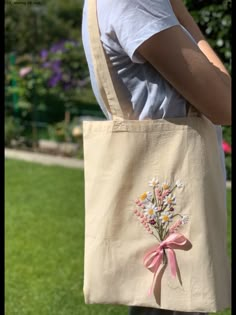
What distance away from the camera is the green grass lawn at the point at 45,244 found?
10.8 feet

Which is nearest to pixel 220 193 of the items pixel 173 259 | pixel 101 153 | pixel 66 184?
pixel 173 259

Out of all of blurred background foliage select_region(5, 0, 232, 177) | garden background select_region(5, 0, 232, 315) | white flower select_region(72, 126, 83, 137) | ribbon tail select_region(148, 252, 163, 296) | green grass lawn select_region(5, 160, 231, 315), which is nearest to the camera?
ribbon tail select_region(148, 252, 163, 296)

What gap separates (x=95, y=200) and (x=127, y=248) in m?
0.14

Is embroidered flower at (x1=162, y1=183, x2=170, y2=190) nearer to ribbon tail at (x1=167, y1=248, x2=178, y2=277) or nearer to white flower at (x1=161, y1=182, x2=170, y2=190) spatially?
white flower at (x1=161, y1=182, x2=170, y2=190)

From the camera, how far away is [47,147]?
26.3 ft

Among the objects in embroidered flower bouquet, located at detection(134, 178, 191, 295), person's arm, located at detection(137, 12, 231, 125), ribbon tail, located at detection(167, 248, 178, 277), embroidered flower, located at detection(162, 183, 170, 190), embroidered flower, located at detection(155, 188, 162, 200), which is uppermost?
person's arm, located at detection(137, 12, 231, 125)

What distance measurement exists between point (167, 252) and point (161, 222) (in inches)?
2.9

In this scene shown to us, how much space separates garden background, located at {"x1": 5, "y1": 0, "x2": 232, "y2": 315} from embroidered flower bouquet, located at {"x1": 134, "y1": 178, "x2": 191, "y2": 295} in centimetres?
76

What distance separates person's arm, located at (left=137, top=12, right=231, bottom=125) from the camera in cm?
149

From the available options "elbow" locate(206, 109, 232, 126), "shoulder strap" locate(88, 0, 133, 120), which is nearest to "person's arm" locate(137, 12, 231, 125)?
"elbow" locate(206, 109, 232, 126)

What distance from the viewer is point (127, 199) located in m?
1.58

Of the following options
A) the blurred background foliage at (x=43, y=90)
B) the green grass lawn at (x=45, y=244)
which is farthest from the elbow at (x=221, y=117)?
the blurred background foliage at (x=43, y=90)

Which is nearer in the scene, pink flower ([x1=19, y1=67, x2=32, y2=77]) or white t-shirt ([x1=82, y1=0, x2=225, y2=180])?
white t-shirt ([x1=82, y1=0, x2=225, y2=180])

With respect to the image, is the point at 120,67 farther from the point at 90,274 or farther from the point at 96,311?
the point at 96,311
